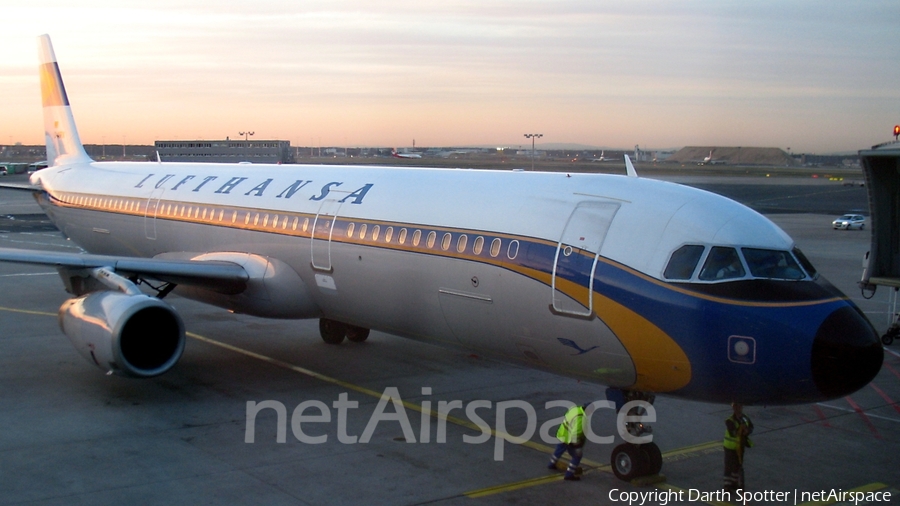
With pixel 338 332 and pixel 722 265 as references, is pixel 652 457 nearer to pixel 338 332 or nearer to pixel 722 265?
pixel 722 265

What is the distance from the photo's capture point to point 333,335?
64.5ft

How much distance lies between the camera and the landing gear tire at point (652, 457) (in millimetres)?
11320

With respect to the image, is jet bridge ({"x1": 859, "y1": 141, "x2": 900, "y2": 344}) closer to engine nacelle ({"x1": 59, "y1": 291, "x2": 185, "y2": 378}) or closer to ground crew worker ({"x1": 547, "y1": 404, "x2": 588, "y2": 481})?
ground crew worker ({"x1": 547, "y1": 404, "x2": 588, "y2": 481})

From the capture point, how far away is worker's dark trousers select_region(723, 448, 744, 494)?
1067 centimetres

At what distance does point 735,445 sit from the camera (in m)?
10.6

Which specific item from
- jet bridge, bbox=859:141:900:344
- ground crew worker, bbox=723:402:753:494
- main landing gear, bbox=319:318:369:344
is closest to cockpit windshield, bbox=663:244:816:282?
ground crew worker, bbox=723:402:753:494

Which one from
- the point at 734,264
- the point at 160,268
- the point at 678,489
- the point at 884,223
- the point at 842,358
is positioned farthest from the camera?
the point at 884,223

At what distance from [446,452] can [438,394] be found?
3216 millimetres

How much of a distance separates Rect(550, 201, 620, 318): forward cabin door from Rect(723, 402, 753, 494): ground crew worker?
86.6 inches

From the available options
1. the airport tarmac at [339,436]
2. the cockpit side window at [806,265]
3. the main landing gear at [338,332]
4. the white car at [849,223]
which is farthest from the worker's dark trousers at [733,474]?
the white car at [849,223]

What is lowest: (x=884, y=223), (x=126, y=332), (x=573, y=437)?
(x=573, y=437)

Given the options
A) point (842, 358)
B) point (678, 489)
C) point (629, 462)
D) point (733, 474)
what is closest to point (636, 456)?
point (629, 462)

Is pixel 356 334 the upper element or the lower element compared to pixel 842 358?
lower

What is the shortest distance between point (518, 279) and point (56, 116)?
2132cm
